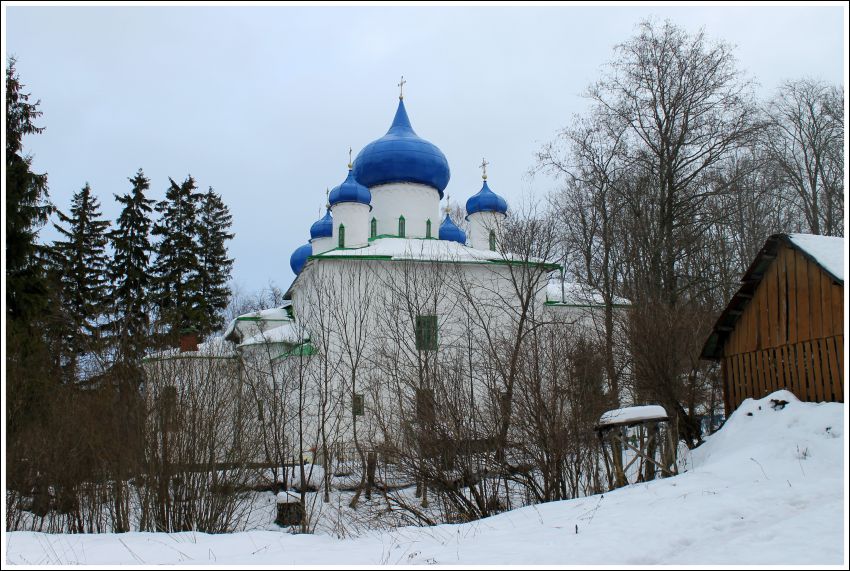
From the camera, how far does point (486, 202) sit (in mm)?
25328

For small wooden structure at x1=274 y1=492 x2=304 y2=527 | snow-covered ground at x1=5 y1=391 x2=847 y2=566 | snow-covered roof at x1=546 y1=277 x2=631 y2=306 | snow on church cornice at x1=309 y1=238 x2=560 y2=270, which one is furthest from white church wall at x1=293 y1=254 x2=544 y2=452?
snow-covered ground at x1=5 y1=391 x2=847 y2=566

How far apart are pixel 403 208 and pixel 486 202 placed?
355 centimetres

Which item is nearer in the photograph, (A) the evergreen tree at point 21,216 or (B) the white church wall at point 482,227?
(A) the evergreen tree at point 21,216

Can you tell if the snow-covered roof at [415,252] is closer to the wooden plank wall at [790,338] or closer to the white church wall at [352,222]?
the white church wall at [352,222]

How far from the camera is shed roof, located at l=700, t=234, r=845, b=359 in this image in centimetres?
823

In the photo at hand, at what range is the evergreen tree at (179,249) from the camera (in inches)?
1204

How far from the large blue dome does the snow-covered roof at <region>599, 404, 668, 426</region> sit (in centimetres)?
1536

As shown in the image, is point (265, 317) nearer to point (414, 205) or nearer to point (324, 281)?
point (324, 281)

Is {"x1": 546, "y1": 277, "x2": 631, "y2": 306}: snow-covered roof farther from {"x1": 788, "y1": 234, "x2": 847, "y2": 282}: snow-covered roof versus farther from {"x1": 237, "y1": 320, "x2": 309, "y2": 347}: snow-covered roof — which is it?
{"x1": 788, "y1": 234, "x2": 847, "y2": 282}: snow-covered roof

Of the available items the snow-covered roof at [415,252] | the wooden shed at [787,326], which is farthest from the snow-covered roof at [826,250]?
the snow-covered roof at [415,252]

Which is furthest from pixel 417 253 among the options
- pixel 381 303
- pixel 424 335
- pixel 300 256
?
pixel 300 256

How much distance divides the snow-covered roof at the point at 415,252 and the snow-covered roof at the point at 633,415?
10065mm

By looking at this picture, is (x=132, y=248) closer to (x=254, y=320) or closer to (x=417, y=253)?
(x=254, y=320)

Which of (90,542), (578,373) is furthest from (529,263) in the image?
(90,542)
